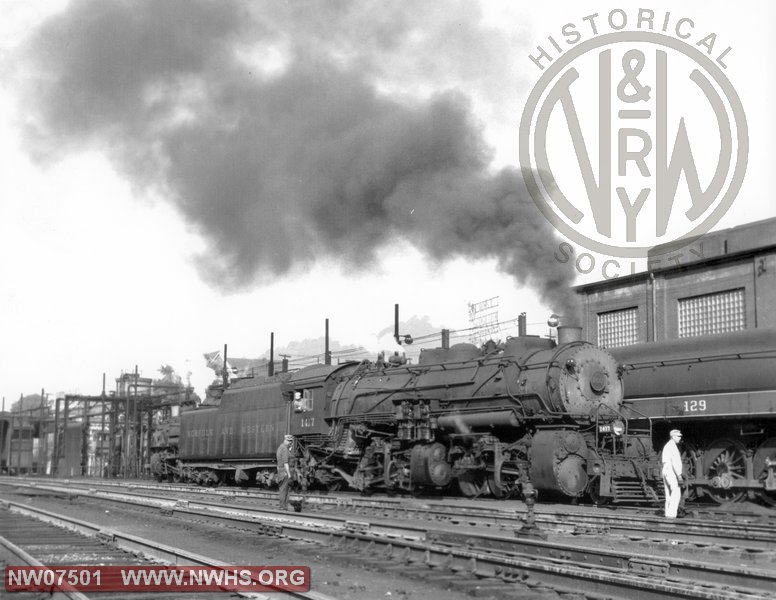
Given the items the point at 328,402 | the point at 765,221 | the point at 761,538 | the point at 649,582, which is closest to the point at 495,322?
the point at 765,221

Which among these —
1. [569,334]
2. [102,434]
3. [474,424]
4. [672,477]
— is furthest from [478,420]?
[102,434]

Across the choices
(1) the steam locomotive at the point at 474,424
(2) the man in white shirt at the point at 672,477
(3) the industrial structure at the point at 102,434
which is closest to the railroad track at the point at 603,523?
(2) the man in white shirt at the point at 672,477

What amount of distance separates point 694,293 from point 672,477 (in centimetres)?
1360

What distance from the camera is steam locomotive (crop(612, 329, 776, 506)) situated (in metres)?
15.8

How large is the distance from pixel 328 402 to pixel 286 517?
7.76m

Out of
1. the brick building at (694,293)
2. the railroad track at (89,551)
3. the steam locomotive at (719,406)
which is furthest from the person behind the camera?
the brick building at (694,293)

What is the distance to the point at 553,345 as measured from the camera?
18.0 meters

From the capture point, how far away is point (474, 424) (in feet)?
57.0

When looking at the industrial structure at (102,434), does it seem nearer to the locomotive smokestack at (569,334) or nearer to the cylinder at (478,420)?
the cylinder at (478,420)

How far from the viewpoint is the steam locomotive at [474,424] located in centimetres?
1598

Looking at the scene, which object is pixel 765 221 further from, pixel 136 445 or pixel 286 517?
pixel 136 445

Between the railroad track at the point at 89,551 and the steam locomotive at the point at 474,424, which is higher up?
the steam locomotive at the point at 474,424

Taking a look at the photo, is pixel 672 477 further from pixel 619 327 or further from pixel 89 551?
pixel 619 327

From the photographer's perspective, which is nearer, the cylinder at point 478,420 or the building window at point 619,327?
the cylinder at point 478,420
